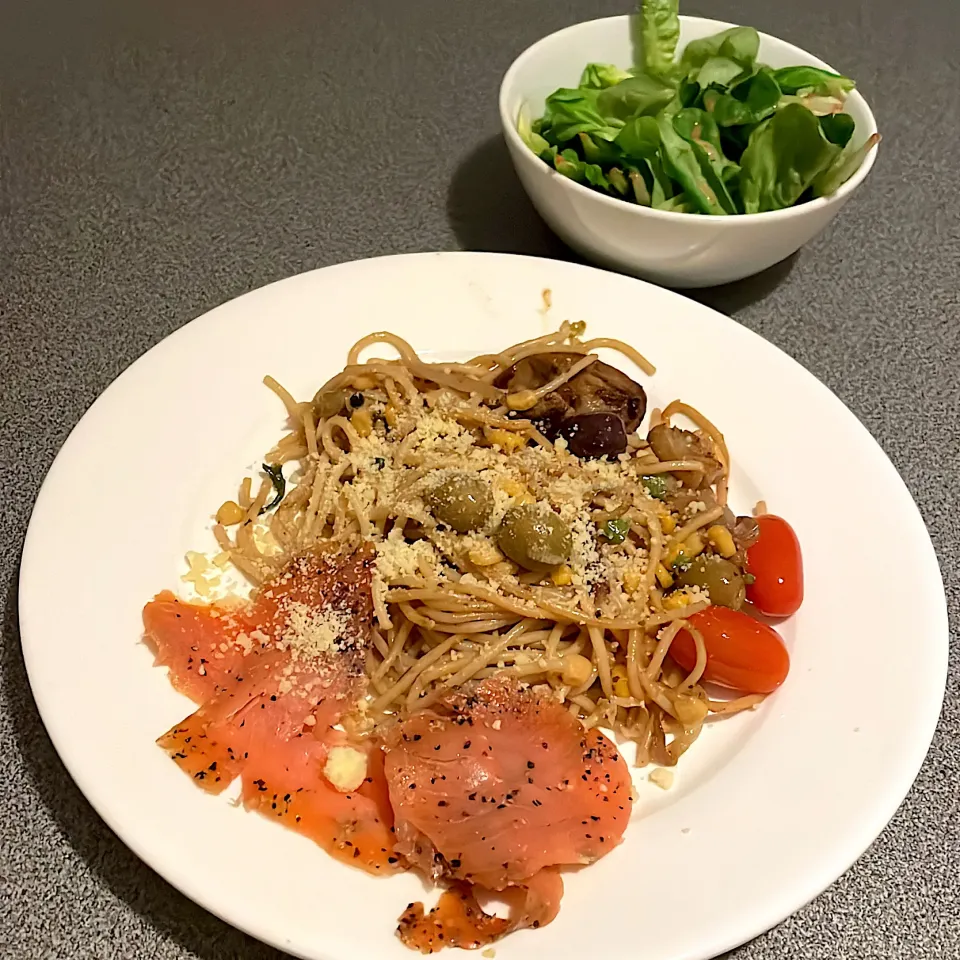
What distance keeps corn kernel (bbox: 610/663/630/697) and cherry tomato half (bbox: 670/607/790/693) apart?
11 centimetres

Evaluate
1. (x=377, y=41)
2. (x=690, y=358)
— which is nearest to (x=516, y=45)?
(x=377, y=41)

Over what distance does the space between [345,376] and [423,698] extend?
82cm

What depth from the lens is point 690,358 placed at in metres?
2.40

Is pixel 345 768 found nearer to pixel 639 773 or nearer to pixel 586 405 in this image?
pixel 639 773

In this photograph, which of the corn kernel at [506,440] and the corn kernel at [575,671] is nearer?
the corn kernel at [575,671]

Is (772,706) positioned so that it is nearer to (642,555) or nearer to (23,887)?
(642,555)

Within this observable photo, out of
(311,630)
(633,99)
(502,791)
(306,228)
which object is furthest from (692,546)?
(306,228)

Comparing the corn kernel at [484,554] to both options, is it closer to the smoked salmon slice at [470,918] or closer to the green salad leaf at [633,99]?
the smoked salmon slice at [470,918]

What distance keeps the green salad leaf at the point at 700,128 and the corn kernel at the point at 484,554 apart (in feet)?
3.70

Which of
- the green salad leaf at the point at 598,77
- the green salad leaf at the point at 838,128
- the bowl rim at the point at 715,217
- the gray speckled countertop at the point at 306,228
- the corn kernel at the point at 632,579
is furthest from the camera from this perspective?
the green salad leaf at the point at 598,77

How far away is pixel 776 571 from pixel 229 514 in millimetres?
1207

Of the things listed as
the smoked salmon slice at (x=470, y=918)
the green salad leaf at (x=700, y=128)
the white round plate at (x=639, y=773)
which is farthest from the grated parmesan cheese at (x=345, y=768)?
the green salad leaf at (x=700, y=128)

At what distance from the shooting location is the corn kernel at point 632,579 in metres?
2.05

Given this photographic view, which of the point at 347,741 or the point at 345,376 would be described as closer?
the point at 347,741
